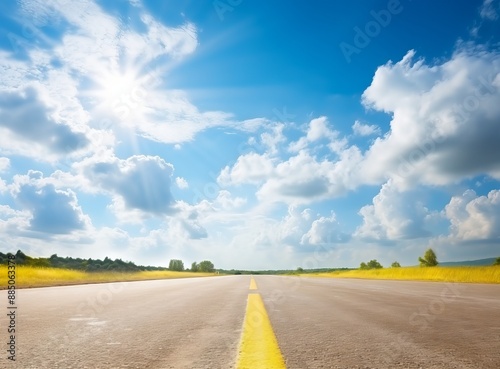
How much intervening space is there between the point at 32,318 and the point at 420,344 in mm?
5042

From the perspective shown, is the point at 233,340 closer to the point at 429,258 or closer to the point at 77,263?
the point at 77,263

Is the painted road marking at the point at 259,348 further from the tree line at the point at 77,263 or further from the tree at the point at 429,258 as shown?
the tree at the point at 429,258

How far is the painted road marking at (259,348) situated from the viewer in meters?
2.64

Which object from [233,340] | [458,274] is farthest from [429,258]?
[233,340]

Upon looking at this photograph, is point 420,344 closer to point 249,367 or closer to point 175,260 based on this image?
point 249,367

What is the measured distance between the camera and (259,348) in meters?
3.21

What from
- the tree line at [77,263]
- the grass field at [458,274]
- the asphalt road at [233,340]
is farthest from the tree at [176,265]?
the asphalt road at [233,340]

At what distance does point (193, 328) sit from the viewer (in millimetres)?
4438

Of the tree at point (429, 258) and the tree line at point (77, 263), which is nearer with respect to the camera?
the tree line at point (77, 263)

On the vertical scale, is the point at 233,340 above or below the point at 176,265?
below

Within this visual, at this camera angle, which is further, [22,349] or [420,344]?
[420,344]

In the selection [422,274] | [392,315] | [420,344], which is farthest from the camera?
[422,274]

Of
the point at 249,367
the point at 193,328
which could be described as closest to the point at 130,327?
the point at 193,328

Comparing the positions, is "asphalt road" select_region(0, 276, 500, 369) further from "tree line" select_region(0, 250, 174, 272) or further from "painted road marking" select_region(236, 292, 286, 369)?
"tree line" select_region(0, 250, 174, 272)
